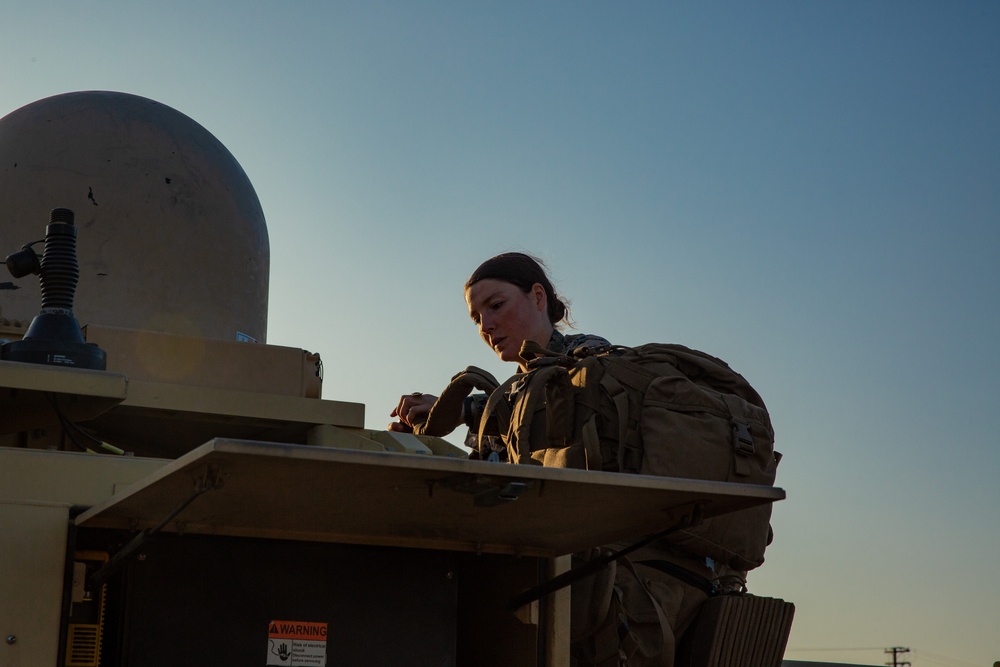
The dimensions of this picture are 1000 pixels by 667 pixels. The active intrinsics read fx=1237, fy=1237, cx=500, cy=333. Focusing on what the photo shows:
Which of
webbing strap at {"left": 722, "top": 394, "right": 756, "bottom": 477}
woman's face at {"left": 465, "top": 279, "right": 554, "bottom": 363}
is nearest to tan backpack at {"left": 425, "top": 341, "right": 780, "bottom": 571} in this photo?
webbing strap at {"left": 722, "top": 394, "right": 756, "bottom": 477}

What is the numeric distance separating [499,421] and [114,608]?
1429 millimetres

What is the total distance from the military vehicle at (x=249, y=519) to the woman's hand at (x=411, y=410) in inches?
15.8

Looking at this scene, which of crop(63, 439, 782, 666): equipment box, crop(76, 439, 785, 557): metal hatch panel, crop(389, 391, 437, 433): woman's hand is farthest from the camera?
crop(389, 391, 437, 433): woman's hand

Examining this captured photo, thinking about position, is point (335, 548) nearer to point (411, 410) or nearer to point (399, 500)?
point (399, 500)

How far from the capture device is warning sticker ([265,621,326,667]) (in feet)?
8.31

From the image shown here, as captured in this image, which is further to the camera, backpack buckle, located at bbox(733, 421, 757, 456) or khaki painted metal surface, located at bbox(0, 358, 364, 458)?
khaki painted metal surface, located at bbox(0, 358, 364, 458)

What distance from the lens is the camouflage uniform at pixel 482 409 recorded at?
146 inches

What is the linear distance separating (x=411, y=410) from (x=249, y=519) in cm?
162

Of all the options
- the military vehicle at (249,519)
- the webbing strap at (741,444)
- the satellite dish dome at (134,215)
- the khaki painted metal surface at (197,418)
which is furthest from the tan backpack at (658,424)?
the satellite dish dome at (134,215)

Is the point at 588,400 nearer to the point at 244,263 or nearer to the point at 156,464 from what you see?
the point at 156,464

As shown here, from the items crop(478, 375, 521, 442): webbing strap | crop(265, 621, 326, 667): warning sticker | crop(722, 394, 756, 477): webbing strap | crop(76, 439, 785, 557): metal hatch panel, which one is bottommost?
crop(265, 621, 326, 667): warning sticker

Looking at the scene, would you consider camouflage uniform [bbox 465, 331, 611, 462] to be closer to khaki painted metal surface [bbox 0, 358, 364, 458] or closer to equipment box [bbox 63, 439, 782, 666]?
khaki painted metal surface [bbox 0, 358, 364, 458]

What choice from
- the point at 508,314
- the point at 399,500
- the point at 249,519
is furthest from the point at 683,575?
the point at 508,314

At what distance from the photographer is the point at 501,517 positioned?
2.56 m
